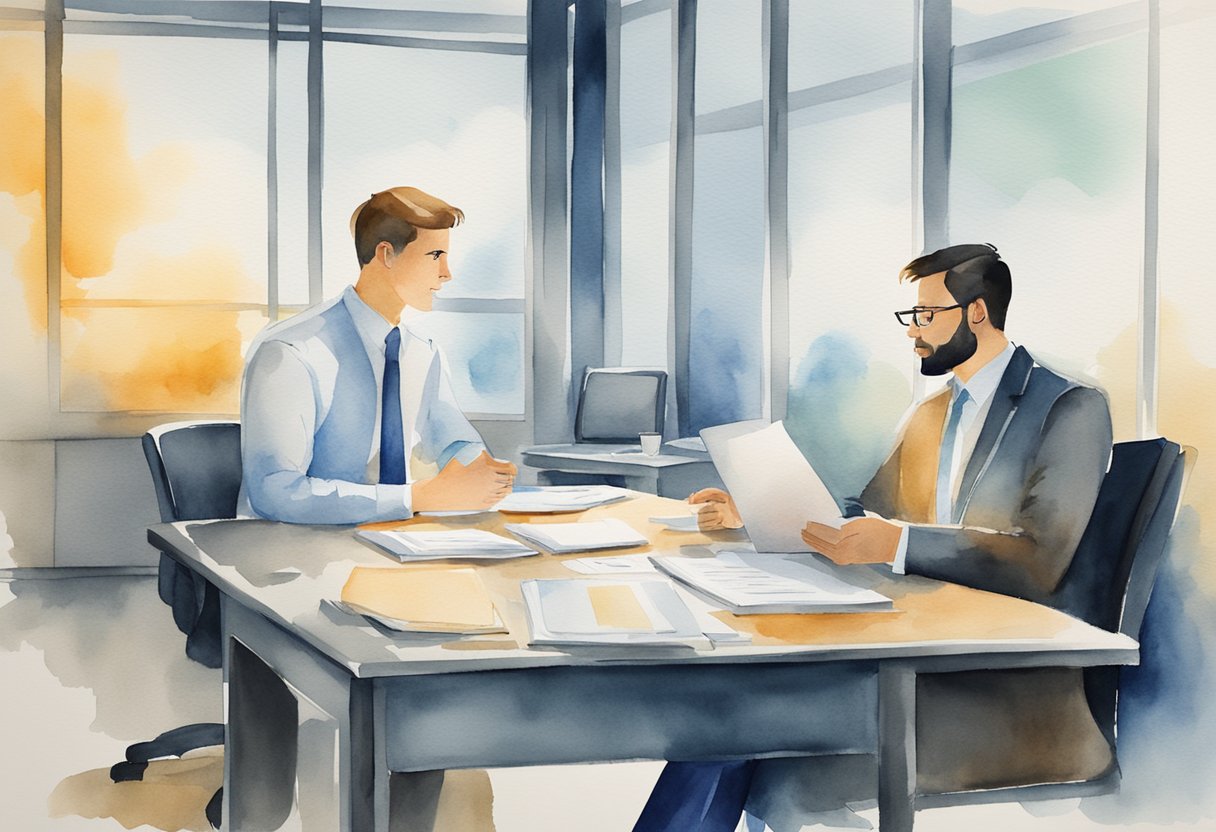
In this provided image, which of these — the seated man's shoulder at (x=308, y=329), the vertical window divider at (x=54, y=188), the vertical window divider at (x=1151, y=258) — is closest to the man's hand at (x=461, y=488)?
the seated man's shoulder at (x=308, y=329)

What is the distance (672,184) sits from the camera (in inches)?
200

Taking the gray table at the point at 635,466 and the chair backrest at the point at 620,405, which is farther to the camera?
the chair backrest at the point at 620,405

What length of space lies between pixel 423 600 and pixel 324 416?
112 cm

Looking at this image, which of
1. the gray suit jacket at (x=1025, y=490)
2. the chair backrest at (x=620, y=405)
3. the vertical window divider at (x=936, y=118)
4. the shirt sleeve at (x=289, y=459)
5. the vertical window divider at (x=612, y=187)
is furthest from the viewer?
the vertical window divider at (x=612, y=187)

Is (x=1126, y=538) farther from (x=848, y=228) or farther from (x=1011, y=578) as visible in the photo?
(x=848, y=228)

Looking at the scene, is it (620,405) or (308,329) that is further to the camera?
(620,405)

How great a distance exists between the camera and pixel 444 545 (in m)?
1.94

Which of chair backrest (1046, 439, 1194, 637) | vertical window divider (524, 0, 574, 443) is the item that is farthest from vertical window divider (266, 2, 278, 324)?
chair backrest (1046, 439, 1194, 637)

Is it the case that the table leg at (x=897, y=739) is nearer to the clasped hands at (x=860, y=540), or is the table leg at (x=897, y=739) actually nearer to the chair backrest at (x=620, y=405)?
the clasped hands at (x=860, y=540)

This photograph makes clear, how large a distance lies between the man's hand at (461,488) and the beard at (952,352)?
888 mm

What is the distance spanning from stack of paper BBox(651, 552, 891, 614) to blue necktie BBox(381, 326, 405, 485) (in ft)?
2.98

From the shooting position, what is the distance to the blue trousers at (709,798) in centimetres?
177

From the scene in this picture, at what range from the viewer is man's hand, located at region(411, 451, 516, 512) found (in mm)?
2305

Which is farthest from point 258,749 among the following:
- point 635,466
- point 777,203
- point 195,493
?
point 777,203
